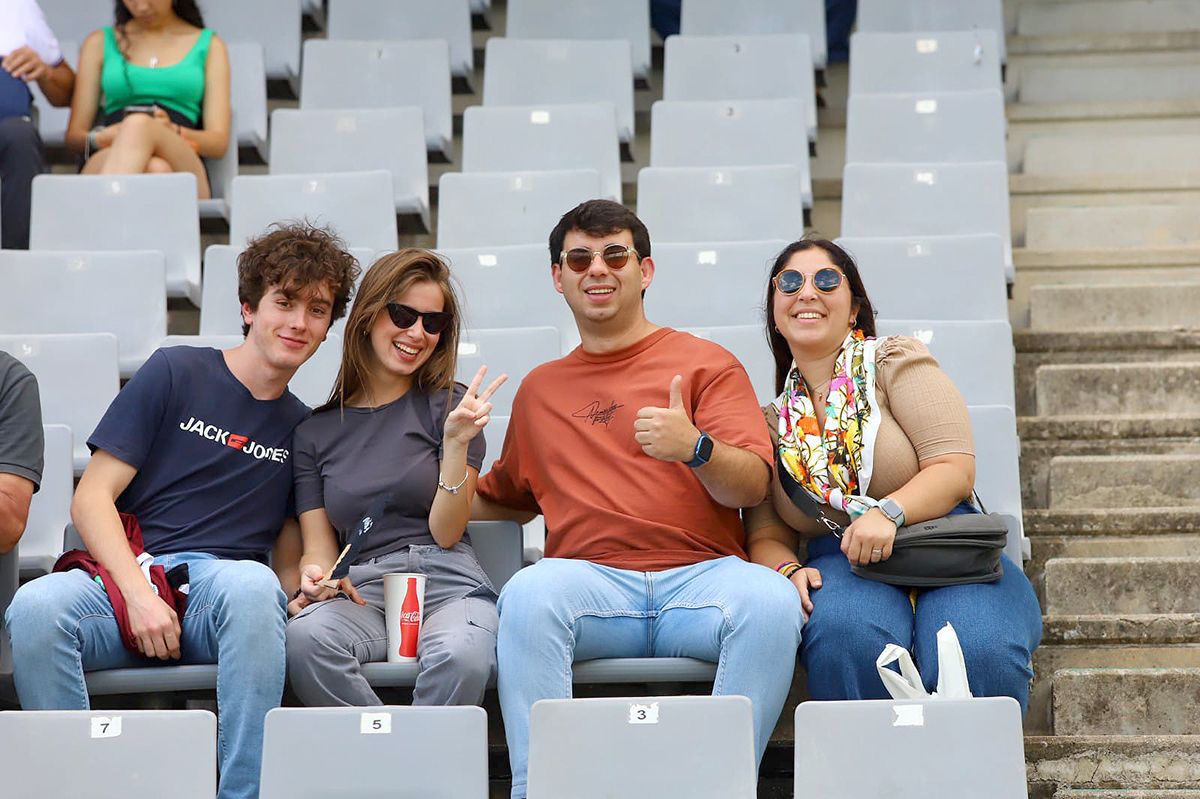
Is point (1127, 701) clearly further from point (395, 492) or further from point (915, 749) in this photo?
point (395, 492)

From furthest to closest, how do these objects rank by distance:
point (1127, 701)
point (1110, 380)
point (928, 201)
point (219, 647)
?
point (928, 201), point (1110, 380), point (1127, 701), point (219, 647)

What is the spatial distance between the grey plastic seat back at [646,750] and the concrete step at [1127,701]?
3.03 ft

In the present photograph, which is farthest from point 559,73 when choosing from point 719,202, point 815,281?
point 815,281

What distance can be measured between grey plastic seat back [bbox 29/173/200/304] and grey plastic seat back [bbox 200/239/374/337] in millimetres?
265

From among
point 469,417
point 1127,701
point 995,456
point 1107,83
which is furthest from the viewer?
point 1107,83

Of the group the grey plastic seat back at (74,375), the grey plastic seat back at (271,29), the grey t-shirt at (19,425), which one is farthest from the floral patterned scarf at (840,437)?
the grey plastic seat back at (271,29)

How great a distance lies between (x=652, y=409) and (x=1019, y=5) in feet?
11.8

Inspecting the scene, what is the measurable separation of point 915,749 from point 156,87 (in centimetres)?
327

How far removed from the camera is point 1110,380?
3650 millimetres

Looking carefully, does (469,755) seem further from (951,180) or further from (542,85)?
(542,85)

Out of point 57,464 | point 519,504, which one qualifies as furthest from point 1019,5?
point 57,464

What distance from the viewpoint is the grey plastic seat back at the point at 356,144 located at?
459cm

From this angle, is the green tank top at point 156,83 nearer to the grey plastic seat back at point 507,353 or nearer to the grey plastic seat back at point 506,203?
the grey plastic seat back at point 506,203

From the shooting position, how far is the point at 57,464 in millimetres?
3143
